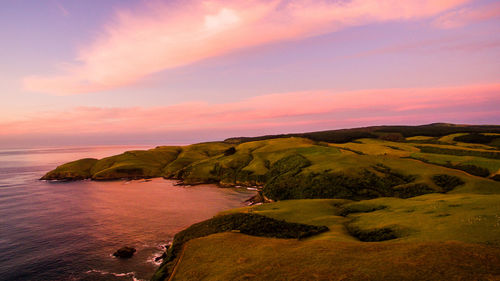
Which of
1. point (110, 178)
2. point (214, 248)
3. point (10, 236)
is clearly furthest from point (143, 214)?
point (110, 178)

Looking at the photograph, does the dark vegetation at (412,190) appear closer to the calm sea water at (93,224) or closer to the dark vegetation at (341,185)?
the dark vegetation at (341,185)

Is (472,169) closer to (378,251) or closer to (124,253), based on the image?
(378,251)

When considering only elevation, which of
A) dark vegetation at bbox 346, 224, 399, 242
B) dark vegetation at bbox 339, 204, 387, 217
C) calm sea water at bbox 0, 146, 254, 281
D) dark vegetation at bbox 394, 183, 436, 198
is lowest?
calm sea water at bbox 0, 146, 254, 281

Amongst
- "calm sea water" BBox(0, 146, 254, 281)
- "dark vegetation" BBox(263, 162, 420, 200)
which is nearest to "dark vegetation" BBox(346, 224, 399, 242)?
"calm sea water" BBox(0, 146, 254, 281)

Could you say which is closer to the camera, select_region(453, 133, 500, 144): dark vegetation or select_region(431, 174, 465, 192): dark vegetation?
select_region(431, 174, 465, 192): dark vegetation

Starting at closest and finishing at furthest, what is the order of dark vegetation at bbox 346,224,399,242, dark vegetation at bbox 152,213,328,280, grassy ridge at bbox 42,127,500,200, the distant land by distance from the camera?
the distant land < dark vegetation at bbox 346,224,399,242 < dark vegetation at bbox 152,213,328,280 < grassy ridge at bbox 42,127,500,200

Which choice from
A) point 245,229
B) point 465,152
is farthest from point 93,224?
point 465,152

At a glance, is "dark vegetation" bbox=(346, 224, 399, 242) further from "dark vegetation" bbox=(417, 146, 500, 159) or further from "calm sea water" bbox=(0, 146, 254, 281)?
"dark vegetation" bbox=(417, 146, 500, 159)
